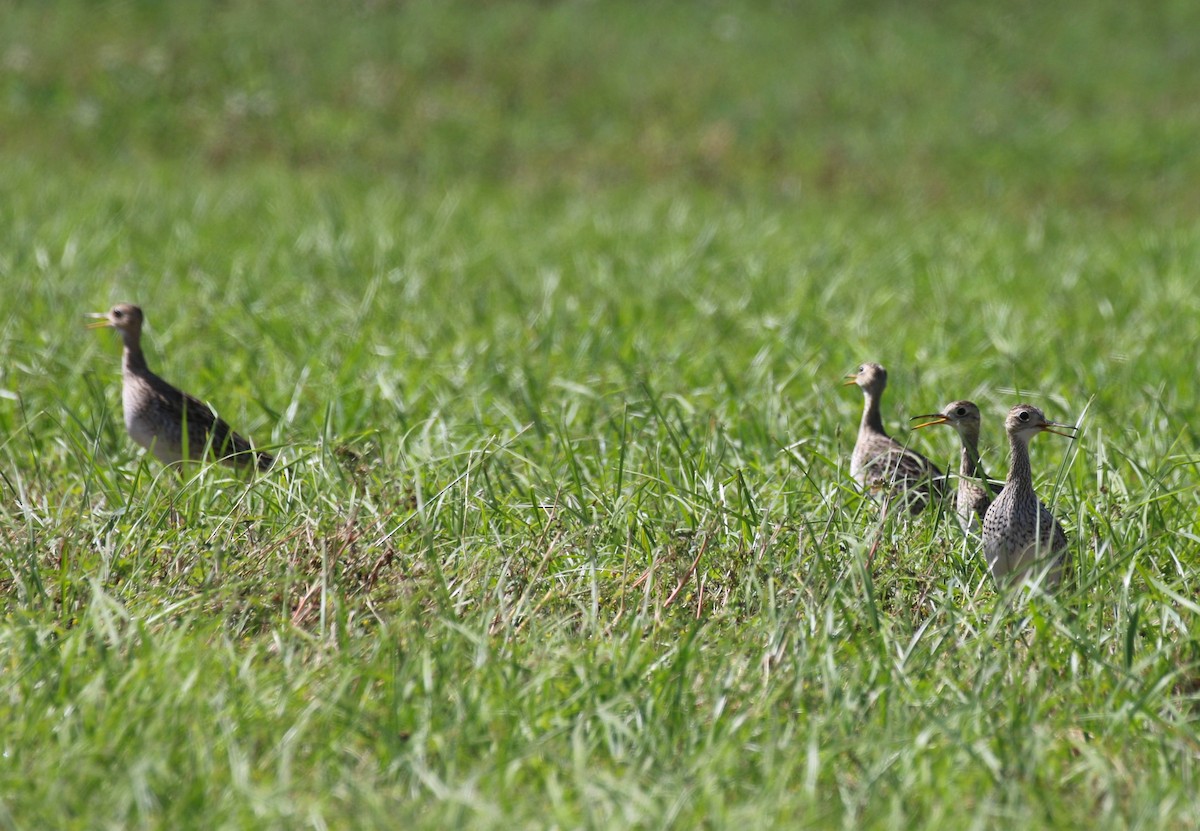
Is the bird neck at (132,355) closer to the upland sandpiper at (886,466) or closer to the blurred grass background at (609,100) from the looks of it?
the upland sandpiper at (886,466)

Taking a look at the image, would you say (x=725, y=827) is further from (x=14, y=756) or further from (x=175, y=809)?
(x=14, y=756)

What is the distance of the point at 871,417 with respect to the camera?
5.83 meters

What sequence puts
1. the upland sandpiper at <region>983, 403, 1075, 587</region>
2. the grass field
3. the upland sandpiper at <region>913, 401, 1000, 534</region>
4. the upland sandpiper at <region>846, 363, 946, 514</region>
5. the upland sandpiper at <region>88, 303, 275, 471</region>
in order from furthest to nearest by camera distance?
the upland sandpiper at <region>88, 303, 275, 471</region>, the upland sandpiper at <region>846, 363, 946, 514</region>, the upland sandpiper at <region>913, 401, 1000, 534</region>, the upland sandpiper at <region>983, 403, 1075, 587</region>, the grass field

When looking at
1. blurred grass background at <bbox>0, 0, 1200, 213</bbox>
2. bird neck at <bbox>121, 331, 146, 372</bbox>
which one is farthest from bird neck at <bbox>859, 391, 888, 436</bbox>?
blurred grass background at <bbox>0, 0, 1200, 213</bbox>

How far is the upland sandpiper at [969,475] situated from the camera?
15.9ft

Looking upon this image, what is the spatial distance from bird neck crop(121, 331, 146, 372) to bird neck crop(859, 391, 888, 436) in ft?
10.1

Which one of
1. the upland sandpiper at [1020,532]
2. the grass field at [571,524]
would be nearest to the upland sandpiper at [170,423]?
the grass field at [571,524]

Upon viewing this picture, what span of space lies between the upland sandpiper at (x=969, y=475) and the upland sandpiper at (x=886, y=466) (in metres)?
0.09

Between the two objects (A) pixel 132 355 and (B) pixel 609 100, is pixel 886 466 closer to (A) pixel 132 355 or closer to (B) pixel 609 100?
(A) pixel 132 355

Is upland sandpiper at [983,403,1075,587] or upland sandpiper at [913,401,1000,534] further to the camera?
upland sandpiper at [913,401,1000,534]

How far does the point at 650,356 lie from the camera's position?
7836mm

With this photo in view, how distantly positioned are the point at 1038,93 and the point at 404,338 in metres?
19.9

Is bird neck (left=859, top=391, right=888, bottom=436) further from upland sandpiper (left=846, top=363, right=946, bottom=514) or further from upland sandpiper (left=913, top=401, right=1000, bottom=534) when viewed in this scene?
upland sandpiper (left=913, top=401, right=1000, bottom=534)

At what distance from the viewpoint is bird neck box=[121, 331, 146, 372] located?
6.11 m
